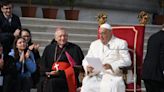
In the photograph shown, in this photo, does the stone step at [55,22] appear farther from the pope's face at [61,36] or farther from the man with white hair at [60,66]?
the pope's face at [61,36]

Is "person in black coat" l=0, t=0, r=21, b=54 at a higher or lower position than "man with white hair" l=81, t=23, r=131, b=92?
higher

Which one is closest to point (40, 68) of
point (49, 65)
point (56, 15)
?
point (49, 65)

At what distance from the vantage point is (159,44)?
9008 millimetres

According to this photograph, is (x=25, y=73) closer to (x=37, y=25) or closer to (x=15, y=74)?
(x=15, y=74)

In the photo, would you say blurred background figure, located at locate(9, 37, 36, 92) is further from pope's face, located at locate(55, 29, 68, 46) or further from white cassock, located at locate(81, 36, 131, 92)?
white cassock, located at locate(81, 36, 131, 92)

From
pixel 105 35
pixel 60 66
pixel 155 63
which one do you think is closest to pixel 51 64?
pixel 60 66

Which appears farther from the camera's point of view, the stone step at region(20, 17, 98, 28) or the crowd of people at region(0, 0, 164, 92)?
the stone step at region(20, 17, 98, 28)

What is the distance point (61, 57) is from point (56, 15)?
4.55 meters

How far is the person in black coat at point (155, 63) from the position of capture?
9000mm

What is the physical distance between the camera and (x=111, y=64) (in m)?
8.85

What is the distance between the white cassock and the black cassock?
21.5 inches

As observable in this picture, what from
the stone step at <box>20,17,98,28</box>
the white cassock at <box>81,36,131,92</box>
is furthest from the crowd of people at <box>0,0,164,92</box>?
the stone step at <box>20,17,98,28</box>

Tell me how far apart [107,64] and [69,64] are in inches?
40.8

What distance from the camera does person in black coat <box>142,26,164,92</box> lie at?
900cm
